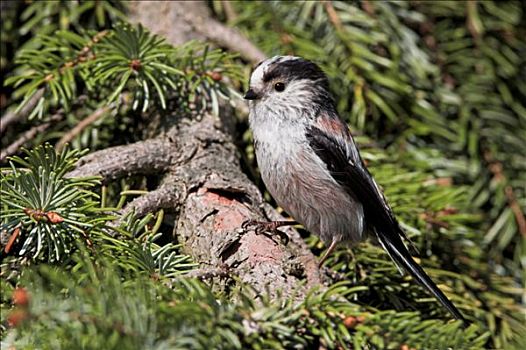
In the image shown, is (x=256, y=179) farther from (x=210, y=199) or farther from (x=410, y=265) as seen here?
(x=410, y=265)

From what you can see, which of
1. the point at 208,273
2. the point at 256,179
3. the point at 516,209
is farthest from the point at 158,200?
the point at 516,209

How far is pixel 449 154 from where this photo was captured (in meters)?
2.53

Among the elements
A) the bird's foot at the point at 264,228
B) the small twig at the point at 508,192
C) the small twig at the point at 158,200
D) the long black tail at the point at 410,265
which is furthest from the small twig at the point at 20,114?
the small twig at the point at 508,192

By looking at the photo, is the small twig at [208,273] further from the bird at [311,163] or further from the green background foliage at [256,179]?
the bird at [311,163]

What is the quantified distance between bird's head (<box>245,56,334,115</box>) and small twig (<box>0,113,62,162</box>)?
61 centimetres

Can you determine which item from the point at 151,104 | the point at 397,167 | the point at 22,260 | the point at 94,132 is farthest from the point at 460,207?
the point at 22,260

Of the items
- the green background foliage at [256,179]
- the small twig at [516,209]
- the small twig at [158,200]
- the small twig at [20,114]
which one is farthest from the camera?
the small twig at [516,209]

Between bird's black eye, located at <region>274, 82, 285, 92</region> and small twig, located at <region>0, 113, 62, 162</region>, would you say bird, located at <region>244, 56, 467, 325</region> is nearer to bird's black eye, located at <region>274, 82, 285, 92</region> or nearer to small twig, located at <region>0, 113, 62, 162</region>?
bird's black eye, located at <region>274, 82, 285, 92</region>

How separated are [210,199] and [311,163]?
1.29 ft

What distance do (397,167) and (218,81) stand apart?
63cm

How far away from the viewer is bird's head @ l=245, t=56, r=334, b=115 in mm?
2150

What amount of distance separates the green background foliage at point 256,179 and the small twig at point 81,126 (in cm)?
1

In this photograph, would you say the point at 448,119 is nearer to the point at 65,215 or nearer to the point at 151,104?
the point at 151,104

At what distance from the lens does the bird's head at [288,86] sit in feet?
7.06
